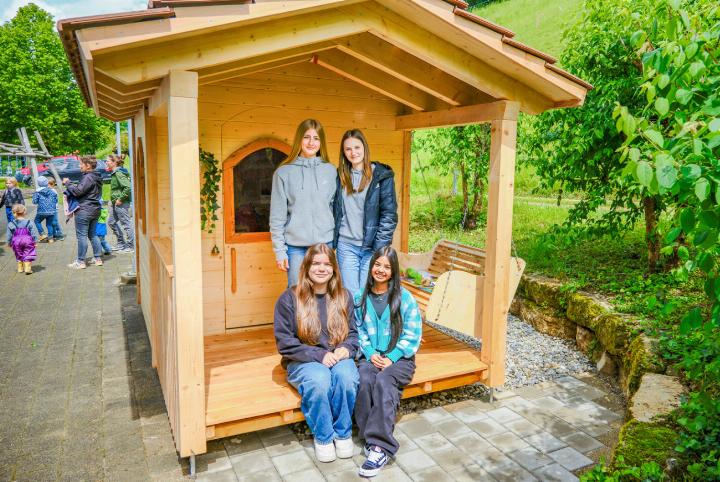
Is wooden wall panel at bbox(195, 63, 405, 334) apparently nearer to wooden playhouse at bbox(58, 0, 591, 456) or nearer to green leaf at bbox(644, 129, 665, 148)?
wooden playhouse at bbox(58, 0, 591, 456)

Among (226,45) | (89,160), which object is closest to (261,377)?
(226,45)

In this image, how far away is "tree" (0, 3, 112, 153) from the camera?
37.8 metres

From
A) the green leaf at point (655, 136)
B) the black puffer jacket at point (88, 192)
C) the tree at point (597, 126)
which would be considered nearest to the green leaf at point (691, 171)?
the green leaf at point (655, 136)

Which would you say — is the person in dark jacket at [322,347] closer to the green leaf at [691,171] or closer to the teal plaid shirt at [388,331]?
the teal plaid shirt at [388,331]

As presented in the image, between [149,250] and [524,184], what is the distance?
14.6 metres

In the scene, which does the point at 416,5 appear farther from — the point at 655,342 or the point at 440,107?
the point at 655,342

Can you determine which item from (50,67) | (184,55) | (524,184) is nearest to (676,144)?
(184,55)

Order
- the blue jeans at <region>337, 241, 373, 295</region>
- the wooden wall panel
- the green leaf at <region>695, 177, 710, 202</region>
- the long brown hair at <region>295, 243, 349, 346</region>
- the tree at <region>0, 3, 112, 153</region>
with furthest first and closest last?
the tree at <region>0, 3, 112, 153</region>
the wooden wall panel
the blue jeans at <region>337, 241, 373, 295</region>
the long brown hair at <region>295, 243, 349, 346</region>
the green leaf at <region>695, 177, 710, 202</region>

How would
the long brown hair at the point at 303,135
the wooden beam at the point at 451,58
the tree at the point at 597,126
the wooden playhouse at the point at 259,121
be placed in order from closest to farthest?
the wooden playhouse at the point at 259,121 → the wooden beam at the point at 451,58 → the long brown hair at the point at 303,135 → the tree at the point at 597,126

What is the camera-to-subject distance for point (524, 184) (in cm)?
1795

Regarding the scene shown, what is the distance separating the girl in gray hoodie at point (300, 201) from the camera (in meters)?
4.52

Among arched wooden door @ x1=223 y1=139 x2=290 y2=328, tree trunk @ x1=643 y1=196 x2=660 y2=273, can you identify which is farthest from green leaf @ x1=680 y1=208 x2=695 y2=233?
tree trunk @ x1=643 y1=196 x2=660 y2=273

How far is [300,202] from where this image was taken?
455 centimetres

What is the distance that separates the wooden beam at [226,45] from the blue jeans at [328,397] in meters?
2.17
